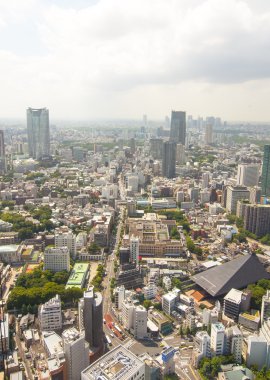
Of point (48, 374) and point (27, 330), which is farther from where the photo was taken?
point (27, 330)

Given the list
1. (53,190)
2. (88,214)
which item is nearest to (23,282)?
(88,214)

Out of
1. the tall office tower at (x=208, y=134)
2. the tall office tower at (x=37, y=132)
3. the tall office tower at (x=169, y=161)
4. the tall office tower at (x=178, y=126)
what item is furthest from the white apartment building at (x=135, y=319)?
the tall office tower at (x=208, y=134)

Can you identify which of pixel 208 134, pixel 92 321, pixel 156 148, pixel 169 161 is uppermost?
pixel 208 134

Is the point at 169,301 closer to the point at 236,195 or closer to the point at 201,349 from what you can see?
the point at 201,349

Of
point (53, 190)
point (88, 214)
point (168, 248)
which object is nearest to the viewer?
point (168, 248)

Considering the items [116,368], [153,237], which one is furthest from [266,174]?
[116,368]

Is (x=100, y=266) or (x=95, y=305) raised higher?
(x=95, y=305)

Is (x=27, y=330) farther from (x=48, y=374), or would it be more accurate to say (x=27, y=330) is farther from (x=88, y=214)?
(x=88, y=214)
